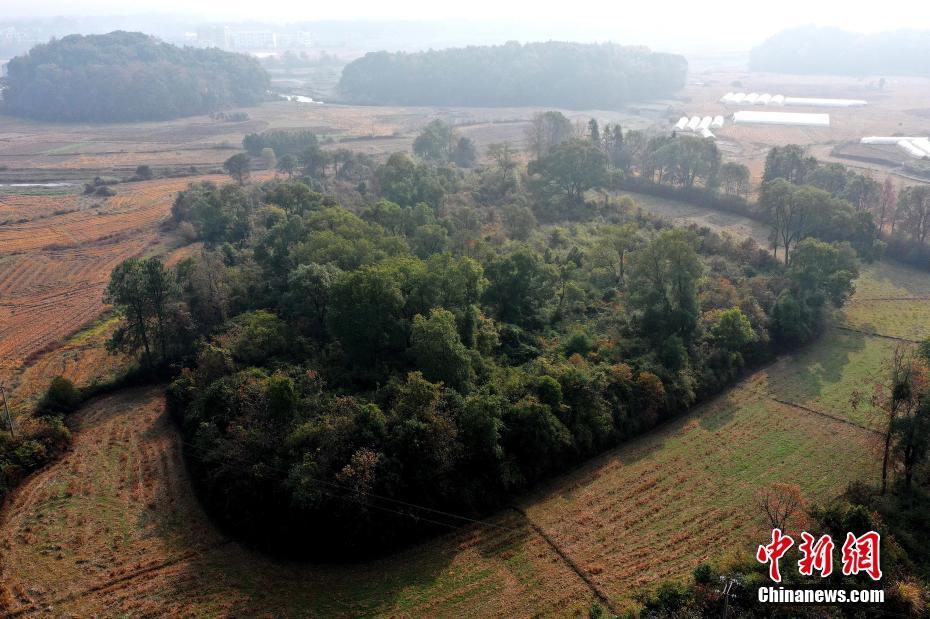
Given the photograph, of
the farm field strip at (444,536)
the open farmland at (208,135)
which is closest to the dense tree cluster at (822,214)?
the farm field strip at (444,536)

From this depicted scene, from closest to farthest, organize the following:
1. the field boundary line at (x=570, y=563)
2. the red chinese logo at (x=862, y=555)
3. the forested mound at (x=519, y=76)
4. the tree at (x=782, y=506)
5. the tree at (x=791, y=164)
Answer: the red chinese logo at (x=862, y=555)
the field boundary line at (x=570, y=563)
the tree at (x=782, y=506)
the tree at (x=791, y=164)
the forested mound at (x=519, y=76)

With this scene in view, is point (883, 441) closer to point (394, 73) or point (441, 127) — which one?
point (441, 127)

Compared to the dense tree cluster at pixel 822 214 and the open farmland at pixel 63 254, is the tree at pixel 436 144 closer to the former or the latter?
the open farmland at pixel 63 254

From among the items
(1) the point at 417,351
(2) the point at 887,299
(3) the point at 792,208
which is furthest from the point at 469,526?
(3) the point at 792,208

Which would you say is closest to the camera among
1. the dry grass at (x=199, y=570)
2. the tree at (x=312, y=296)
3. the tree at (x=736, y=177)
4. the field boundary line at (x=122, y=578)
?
the field boundary line at (x=122, y=578)

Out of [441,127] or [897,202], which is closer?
[897,202]

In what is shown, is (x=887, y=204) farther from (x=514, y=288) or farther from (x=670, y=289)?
(x=514, y=288)

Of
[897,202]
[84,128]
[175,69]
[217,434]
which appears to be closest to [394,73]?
[175,69]
